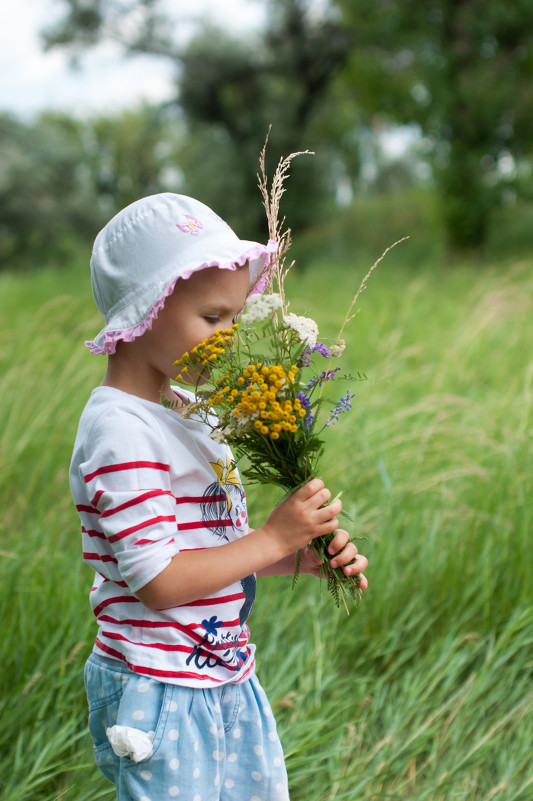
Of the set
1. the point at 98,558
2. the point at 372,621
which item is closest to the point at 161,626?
the point at 98,558

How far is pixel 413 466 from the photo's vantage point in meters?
3.21

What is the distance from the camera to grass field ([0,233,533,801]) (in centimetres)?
204

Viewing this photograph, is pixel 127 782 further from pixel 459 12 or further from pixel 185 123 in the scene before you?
pixel 185 123

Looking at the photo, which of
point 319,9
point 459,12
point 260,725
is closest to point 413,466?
point 260,725

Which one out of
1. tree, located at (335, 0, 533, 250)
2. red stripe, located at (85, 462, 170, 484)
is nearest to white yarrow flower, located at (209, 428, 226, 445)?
red stripe, located at (85, 462, 170, 484)

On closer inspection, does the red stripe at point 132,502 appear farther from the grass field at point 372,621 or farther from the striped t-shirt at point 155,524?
the grass field at point 372,621

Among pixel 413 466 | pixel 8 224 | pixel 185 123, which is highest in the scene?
pixel 185 123

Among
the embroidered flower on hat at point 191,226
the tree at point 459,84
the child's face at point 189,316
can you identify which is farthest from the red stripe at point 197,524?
the tree at point 459,84

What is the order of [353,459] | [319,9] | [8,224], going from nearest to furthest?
[353,459]
[319,9]
[8,224]

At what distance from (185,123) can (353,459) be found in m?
16.9

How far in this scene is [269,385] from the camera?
119cm

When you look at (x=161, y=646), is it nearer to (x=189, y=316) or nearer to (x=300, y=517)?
(x=300, y=517)

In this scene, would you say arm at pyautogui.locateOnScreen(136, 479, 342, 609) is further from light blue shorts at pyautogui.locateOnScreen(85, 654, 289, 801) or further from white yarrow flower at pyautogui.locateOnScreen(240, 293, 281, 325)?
white yarrow flower at pyautogui.locateOnScreen(240, 293, 281, 325)

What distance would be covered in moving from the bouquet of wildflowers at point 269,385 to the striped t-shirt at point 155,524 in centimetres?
8
